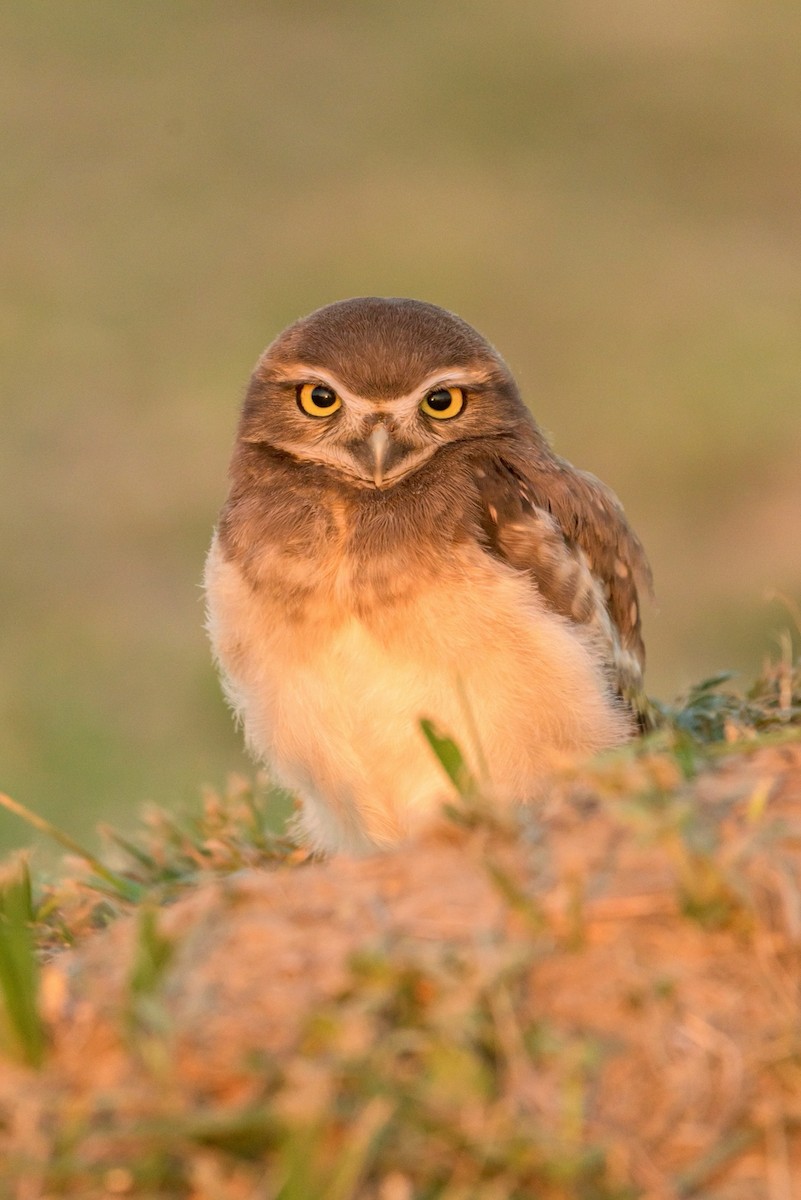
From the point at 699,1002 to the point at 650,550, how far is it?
33.0 ft

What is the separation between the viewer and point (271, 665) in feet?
15.3

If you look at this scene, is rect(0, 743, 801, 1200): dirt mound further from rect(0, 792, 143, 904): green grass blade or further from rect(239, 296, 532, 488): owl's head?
rect(239, 296, 532, 488): owl's head

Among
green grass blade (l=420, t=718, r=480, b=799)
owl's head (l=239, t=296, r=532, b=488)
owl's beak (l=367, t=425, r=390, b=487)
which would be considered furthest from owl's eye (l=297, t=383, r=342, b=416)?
green grass blade (l=420, t=718, r=480, b=799)

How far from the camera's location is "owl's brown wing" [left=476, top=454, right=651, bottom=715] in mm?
4578

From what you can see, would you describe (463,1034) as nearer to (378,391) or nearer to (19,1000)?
(19,1000)

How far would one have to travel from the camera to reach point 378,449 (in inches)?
182

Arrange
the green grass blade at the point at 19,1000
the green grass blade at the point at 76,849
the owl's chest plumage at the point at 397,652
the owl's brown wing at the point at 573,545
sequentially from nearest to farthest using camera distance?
the green grass blade at the point at 19,1000, the green grass blade at the point at 76,849, the owl's chest plumage at the point at 397,652, the owl's brown wing at the point at 573,545

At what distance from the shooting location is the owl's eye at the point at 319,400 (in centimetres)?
483

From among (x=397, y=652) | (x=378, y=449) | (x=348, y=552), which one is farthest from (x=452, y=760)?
(x=378, y=449)

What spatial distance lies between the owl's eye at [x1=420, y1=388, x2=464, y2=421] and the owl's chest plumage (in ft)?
1.10

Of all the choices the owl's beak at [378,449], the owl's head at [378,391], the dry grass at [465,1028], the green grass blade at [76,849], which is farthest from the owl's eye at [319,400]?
the dry grass at [465,1028]

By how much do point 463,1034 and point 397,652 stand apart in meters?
1.95

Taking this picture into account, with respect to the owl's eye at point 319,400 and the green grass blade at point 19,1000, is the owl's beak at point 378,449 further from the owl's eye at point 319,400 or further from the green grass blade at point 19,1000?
the green grass blade at point 19,1000

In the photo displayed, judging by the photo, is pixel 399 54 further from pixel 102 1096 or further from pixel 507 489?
pixel 102 1096
